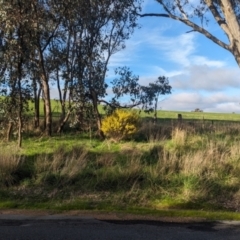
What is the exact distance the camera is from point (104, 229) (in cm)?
902

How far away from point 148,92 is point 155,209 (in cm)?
1702

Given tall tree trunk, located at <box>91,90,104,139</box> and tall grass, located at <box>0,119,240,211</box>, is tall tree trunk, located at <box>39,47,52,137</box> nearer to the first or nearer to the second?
tall tree trunk, located at <box>91,90,104,139</box>

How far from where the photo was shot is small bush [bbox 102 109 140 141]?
21422 millimetres

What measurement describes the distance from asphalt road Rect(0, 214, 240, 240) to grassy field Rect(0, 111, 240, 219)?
0.96m

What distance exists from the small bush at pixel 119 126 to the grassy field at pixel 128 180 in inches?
144

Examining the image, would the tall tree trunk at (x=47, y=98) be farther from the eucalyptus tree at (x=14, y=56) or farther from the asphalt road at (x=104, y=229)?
the asphalt road at (x=104, y=229)

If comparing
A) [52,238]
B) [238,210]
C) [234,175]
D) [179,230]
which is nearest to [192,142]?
[234,175]

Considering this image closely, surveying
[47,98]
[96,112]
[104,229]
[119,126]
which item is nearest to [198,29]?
[119,126]

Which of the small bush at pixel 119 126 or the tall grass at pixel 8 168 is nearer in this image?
the tall grass at pixel 8 168

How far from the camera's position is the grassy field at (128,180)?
11664 mm

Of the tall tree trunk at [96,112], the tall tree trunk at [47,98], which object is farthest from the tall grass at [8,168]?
the tall tree trunk at [96,112]

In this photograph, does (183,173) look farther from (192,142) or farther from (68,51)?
(68,51)

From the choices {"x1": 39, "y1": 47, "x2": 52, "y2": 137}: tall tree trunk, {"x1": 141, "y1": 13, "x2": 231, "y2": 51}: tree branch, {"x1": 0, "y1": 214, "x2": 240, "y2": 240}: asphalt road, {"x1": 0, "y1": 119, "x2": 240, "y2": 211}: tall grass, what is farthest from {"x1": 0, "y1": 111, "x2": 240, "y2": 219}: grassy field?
{"x1": 39, "y1": 47, "x2": 52, "y2": 137}: tall tree trunk

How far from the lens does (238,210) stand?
461 inches
